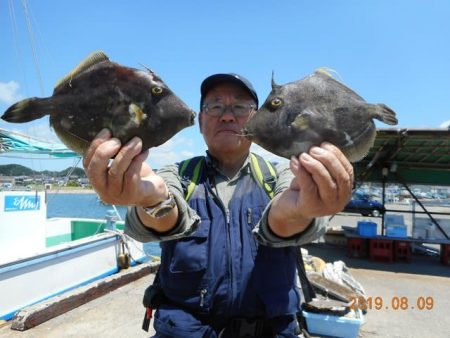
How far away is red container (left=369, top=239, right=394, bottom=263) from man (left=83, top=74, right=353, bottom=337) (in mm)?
10514

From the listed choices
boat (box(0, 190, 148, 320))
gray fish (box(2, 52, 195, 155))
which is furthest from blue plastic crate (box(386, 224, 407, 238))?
gray fish (box(2, 52, 195, 155))

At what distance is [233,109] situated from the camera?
3072mm

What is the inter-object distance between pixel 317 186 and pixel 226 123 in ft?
3.78

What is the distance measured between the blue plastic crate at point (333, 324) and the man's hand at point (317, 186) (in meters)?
4.43

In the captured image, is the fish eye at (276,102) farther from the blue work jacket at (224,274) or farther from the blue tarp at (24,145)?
the blue tarp at (24,145)

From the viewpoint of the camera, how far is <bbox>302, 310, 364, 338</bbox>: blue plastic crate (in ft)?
19.2

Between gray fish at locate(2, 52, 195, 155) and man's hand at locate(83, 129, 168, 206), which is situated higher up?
gray fish at locate(2, 52, 195, 155)

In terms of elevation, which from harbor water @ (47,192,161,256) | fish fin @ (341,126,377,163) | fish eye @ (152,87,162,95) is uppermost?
fish eye @ (152,87,162,95)

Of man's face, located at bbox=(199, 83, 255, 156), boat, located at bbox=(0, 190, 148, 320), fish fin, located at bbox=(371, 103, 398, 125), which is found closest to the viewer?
fish fin, located at bbox=(371, 103, 398, 125)

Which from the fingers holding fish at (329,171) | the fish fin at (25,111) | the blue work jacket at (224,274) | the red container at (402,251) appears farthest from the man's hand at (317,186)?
the red container at (402,251)

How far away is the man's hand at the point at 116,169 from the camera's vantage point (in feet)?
6.93

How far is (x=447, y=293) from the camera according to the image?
28.9 feet

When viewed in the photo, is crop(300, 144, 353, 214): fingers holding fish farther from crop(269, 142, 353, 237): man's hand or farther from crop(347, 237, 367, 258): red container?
crop(347, 237, 367, 258): red container

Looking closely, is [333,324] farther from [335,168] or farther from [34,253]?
[34,253]
